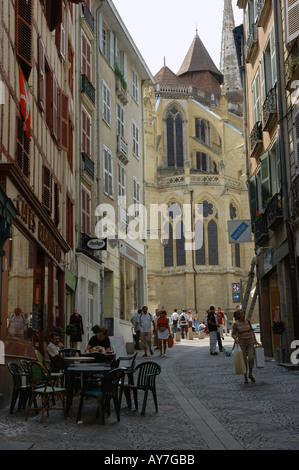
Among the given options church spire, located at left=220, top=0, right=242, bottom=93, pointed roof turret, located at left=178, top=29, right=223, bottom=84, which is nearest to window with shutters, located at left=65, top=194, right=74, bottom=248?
pointed roof turret, located at left=178, top=29, right=223, bottom=84

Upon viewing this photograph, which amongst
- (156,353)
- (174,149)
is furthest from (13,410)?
(174,149)

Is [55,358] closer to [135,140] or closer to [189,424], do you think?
[189,424]

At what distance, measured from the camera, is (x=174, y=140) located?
59.9 meters

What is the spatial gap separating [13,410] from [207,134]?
54.4m

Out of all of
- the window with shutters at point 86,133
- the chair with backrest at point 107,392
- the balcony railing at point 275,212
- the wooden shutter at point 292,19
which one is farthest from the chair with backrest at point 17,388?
the window with shutters at point 86,133

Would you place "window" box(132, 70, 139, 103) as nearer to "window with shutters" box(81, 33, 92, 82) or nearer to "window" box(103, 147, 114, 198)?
"window" box(103, 147, 114, 198)

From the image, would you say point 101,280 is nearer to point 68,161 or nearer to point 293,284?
point 68,161

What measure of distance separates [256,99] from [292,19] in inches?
201

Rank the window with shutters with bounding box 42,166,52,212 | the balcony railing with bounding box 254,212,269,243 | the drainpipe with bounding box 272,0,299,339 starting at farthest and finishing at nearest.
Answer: the balcony railing with bounding box 254,212,269,243 < the drainpipe with bounding box 272,0,299,339 < the window with shutters with bounding box 42,166,52,212

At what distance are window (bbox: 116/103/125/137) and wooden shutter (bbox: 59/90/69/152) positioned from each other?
877cm

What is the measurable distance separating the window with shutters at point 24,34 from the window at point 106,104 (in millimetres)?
11737

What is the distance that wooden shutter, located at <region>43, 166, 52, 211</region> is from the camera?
50.5 feet

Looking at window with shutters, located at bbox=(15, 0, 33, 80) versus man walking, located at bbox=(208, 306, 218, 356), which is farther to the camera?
man walking, located at bbox=(208, 306, 218, 356)

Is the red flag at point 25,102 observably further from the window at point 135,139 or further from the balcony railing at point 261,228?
the window at point 135,139
